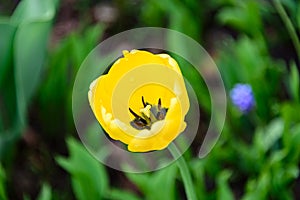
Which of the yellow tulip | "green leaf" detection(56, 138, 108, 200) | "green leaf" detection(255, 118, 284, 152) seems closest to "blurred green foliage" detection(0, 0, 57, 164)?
"green leaf" detection(56, 138, 108, 200)

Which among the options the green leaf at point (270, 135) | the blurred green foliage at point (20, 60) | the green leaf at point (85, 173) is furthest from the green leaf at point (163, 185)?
the blurred green foliage at point (20, 60)

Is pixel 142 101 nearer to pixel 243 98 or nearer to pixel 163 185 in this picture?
pixel 163 185

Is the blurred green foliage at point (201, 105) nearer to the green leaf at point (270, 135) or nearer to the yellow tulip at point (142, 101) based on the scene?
the green leaf at point (270, 135)

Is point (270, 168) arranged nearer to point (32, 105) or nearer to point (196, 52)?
point (196, 52)

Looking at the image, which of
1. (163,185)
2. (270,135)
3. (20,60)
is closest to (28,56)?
(20,60)

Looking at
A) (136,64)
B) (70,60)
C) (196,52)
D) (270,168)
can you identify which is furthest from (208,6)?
(136,64)
